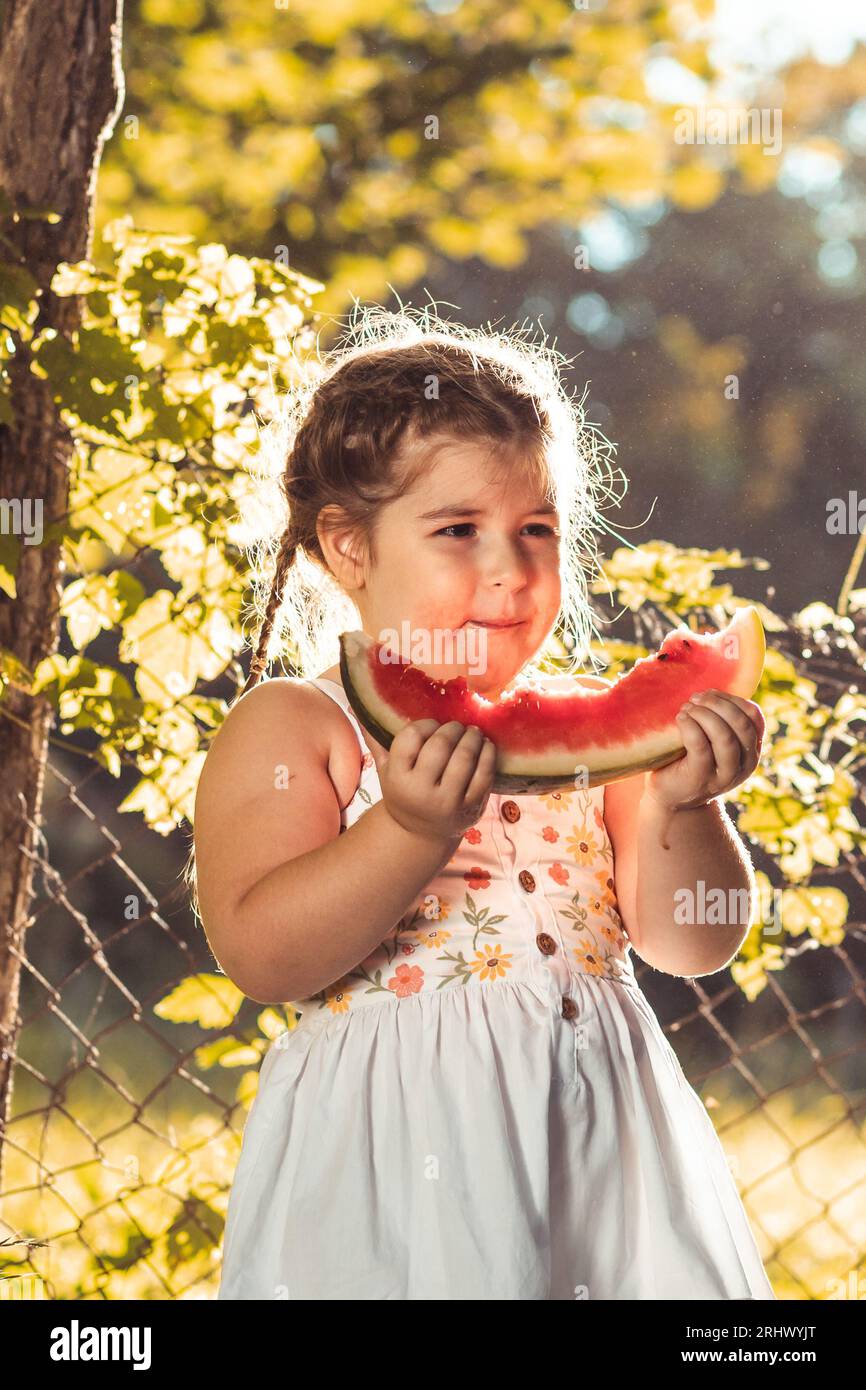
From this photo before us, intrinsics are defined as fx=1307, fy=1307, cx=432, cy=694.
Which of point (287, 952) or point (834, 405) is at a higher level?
point (834, 405)

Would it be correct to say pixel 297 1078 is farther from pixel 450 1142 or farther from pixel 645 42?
pixel 645 42

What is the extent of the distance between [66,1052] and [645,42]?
19.8 ft

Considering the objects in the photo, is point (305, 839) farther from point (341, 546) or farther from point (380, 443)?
point (380, 443)

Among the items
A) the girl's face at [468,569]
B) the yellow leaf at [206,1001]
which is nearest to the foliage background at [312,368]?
the yellow leaf at [206,1001]

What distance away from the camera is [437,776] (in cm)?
138

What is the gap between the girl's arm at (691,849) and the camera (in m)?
1.47

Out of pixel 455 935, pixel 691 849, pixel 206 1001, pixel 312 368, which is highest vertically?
pixel 312 368

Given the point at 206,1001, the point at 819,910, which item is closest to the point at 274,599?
the point at 206,1001

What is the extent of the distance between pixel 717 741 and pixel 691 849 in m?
0.26

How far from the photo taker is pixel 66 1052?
21.6 feet

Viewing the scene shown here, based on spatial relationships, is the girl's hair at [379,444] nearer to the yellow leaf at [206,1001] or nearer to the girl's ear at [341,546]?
the girl's ear at [341,546]

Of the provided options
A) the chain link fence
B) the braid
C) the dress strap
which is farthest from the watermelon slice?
the chain link fence

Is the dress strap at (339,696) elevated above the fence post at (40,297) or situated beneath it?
situated beneath

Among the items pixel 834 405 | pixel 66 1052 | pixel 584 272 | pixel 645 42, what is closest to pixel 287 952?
pixel 66 1052
